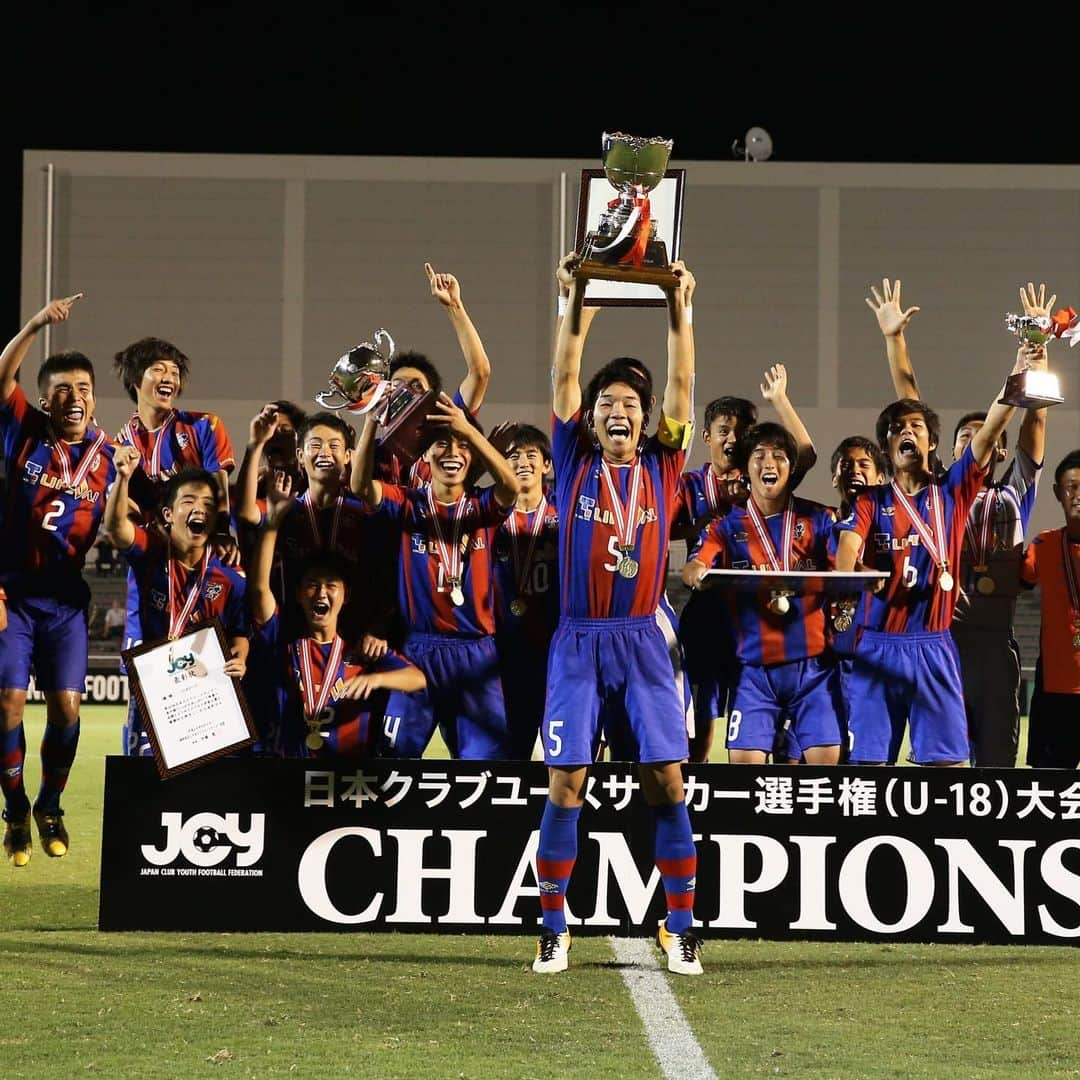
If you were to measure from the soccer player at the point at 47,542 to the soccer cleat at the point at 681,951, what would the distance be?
2765mm

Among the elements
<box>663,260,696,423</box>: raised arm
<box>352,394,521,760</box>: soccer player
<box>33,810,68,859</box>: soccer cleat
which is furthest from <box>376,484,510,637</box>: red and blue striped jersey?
<box>33,810,68,859</box>: soccer cleat

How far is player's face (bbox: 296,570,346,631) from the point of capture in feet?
19.5

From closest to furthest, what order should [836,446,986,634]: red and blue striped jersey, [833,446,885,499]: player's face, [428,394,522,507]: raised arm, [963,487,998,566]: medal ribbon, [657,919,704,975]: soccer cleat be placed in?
[657,919,704,975]: soccer cleat, [428,394,522,507]: raised arm, [836,446,986,634]: red and blue striped jersey, [833,446,885,499]: player's face, [963,487,998,566]: medal ribbon

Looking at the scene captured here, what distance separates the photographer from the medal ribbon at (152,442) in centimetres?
657

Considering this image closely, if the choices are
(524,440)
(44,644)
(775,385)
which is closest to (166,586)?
(44,644)

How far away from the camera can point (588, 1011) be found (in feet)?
14.0

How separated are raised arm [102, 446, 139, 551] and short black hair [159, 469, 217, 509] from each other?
16 centimetres

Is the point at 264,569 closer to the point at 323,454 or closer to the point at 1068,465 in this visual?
the point at 323,454

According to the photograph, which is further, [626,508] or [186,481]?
[186,481]

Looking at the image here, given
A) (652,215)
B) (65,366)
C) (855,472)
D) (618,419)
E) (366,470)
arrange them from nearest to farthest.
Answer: (618,419), (652,215), (366,470), (65,366), (855,472)

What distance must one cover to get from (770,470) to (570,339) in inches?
65.6

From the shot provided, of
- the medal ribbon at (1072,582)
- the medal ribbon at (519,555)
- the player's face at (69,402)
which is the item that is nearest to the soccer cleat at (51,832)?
the player's face at (69,402)

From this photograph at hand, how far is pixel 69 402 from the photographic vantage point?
6391 mm

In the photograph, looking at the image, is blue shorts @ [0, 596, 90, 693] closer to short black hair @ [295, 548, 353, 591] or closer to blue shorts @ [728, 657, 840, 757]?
short black hair @ [295, 548, 353, 591]
